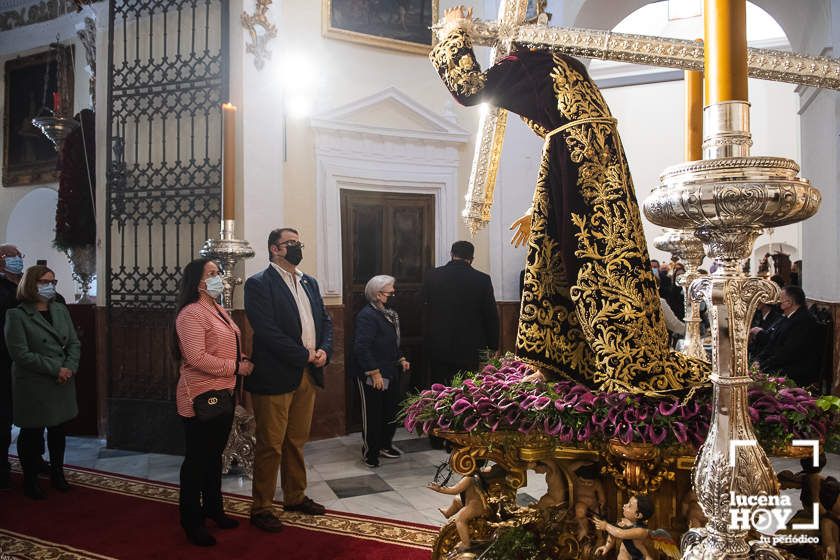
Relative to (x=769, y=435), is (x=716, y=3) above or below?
above

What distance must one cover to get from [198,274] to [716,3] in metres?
3.34

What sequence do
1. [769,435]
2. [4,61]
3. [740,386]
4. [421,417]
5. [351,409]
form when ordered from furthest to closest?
[4,61] → [351,409] → [421,417] → [769,435] → [740,386]

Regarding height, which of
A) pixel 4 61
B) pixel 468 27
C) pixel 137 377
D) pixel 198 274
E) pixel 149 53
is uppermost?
pixel 4 61

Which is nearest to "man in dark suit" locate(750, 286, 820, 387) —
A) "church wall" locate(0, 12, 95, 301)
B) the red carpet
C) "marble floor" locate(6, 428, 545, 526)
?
"marble floor" locate(6, 428, 545, 526)

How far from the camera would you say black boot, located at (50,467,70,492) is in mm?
4988

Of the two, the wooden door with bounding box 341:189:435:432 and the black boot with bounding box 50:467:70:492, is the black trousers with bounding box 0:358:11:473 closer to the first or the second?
the black boot with bounding box 50:467:70:492

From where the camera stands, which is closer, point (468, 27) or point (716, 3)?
point (716, 3)

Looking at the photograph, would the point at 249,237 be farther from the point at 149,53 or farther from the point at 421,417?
the point at 421,417

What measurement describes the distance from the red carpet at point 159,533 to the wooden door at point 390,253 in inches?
102

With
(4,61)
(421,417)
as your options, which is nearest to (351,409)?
(421,417)

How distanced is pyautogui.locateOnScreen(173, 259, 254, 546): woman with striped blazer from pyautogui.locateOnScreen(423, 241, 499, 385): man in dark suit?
7.21ft

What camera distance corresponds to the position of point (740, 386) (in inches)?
58.5

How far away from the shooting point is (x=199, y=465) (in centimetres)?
400

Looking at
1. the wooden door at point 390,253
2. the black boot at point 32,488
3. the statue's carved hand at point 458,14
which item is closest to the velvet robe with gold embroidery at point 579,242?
the statue's carved hand at point 458,14
